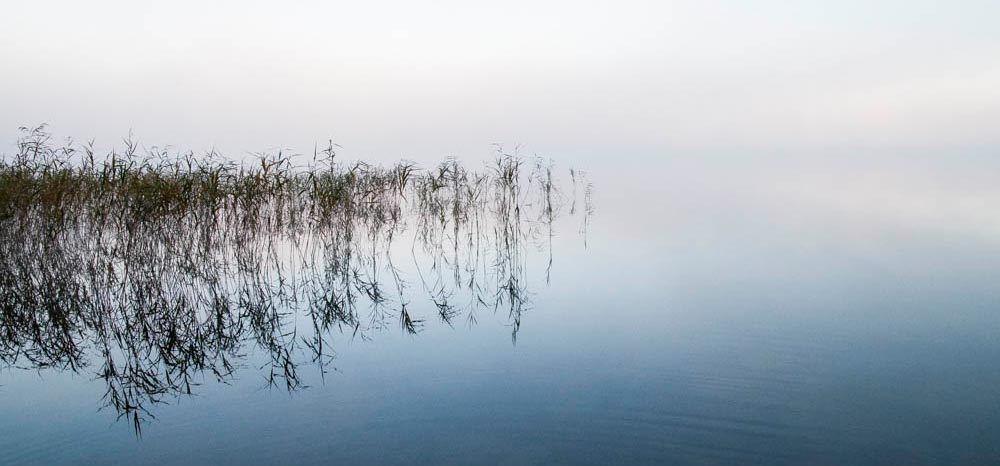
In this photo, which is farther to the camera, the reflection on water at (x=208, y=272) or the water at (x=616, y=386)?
the reflection on water at (x=208, y=272)

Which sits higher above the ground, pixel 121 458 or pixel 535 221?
pixel 535 221

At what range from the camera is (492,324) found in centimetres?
463

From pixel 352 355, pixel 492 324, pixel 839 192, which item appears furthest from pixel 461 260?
pixel 839 192

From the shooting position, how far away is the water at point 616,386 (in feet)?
8.61

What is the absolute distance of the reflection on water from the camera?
399 cm

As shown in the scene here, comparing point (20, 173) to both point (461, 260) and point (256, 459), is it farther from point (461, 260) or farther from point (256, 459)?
point (256, 459)

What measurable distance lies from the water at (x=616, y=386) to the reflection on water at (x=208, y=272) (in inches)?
5.0

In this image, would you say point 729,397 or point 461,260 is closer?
point 729,397

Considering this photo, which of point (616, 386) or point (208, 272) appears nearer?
point (616, 386)

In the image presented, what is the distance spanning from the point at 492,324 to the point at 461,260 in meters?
2.75

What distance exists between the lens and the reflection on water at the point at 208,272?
3994mm

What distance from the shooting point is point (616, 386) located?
10.7 ft

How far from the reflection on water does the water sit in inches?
5.0

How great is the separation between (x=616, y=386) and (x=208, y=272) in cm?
441
